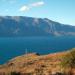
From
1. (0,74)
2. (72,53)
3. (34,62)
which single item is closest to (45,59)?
(34,62)

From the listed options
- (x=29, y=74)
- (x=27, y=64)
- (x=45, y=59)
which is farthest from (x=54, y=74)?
(x=45, y=59)

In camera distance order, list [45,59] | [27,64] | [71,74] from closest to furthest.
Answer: [71,74] < [27,64] < [45,59]

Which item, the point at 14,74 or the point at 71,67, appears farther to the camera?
the point at 71,67

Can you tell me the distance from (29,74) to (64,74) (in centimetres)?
495

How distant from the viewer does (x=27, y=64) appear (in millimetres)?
43219

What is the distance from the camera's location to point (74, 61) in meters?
33.0

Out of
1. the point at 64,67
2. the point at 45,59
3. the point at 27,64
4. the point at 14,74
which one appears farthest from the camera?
the point at 45,59

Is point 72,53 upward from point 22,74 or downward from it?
upward

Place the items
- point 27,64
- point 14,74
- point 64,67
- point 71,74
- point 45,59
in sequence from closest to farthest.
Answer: point 71,74
point 14,74
point 64,67
point 27,64
point 45,59

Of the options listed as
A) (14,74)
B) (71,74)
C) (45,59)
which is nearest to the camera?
(71,74)

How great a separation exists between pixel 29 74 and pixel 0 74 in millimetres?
3344

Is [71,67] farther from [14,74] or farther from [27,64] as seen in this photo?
[27,64]

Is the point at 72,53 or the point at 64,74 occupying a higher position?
the point at 72,53

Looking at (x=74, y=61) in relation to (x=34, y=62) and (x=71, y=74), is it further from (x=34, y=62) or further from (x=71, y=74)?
(x=34, y=62)
